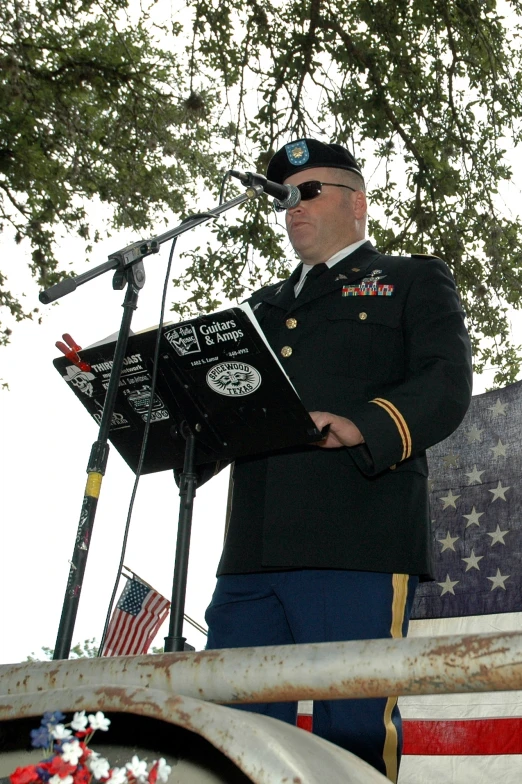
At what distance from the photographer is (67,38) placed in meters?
9.49

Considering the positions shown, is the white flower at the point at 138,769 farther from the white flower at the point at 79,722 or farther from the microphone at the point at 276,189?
the microphone at the point at 276,189

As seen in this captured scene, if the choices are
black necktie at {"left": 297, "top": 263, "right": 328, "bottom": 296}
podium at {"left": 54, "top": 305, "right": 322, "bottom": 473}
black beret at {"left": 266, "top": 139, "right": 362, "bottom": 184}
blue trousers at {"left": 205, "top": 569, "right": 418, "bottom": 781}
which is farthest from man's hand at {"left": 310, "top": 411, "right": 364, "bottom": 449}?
black beret at {"left": 266, "top": 139, "right": 362, "bottom": 184}

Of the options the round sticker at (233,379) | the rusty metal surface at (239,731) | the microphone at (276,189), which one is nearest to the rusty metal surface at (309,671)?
the rusty metal surface at (239,731)

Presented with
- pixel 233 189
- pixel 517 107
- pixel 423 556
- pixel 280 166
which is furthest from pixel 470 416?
pixel 233 189

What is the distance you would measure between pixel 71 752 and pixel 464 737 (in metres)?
2.93

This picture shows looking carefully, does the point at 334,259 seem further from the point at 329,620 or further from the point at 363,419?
the point at 329,620

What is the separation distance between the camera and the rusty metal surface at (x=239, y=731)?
36.7 inches

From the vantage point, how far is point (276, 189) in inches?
107

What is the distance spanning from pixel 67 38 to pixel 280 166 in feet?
24.1

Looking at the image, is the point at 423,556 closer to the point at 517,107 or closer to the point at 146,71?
the point at 517,107

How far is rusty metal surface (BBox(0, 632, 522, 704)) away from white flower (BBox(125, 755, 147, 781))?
0.27 ft

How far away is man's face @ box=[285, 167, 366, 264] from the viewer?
281cm

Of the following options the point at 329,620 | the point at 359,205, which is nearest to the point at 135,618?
the point at 359,205

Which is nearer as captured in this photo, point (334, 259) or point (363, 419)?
point (363, 419)
